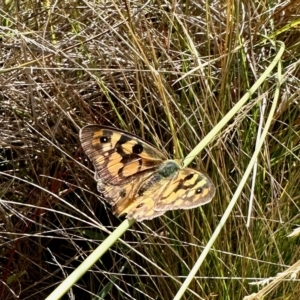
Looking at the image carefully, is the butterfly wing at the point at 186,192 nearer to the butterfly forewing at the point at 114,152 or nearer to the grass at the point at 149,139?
the butterfly forewing at the point at 114,152

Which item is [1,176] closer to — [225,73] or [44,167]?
[44,167]

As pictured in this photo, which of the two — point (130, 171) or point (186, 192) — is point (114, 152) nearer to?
point (130, 171)

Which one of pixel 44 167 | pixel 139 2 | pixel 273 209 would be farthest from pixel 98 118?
pixel 273 209

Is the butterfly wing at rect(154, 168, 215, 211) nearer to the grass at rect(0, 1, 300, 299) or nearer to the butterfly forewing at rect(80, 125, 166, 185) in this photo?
the butterfly forewing at rect(80, 125, 166, 185)

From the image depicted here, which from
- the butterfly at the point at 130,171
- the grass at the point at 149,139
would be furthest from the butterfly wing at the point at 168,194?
the grass at the point at 149,139

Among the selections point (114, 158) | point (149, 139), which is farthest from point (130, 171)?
point (149, 139)
